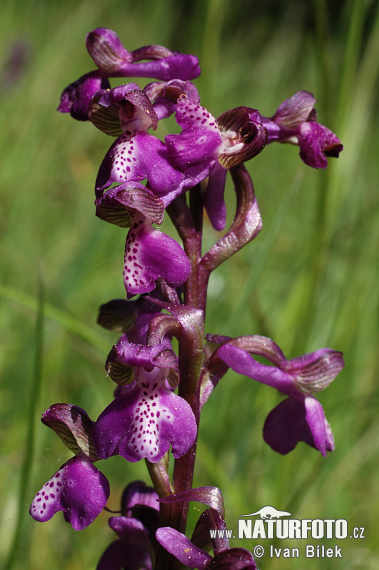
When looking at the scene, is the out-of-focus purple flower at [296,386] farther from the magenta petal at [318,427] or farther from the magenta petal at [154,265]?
the magenta petal at [154,265]

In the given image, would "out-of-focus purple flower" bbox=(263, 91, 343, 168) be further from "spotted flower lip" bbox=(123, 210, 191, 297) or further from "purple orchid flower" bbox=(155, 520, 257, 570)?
"purple orchid flower" bbox=(155, 520, 257, 570)

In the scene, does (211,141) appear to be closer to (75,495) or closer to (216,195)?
(216,195)

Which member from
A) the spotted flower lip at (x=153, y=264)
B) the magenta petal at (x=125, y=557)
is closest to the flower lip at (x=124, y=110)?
the spotted flower lip at (x=153, y=264)

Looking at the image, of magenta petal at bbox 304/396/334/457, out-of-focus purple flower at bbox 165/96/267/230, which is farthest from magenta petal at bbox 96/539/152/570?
out-of-focus purple flower at bbox 165/96/267/230

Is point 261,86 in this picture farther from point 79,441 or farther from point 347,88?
point 79,441

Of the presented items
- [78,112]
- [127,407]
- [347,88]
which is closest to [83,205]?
[347,88]

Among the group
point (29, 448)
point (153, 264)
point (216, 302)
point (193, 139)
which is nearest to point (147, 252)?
point (153, 264)
